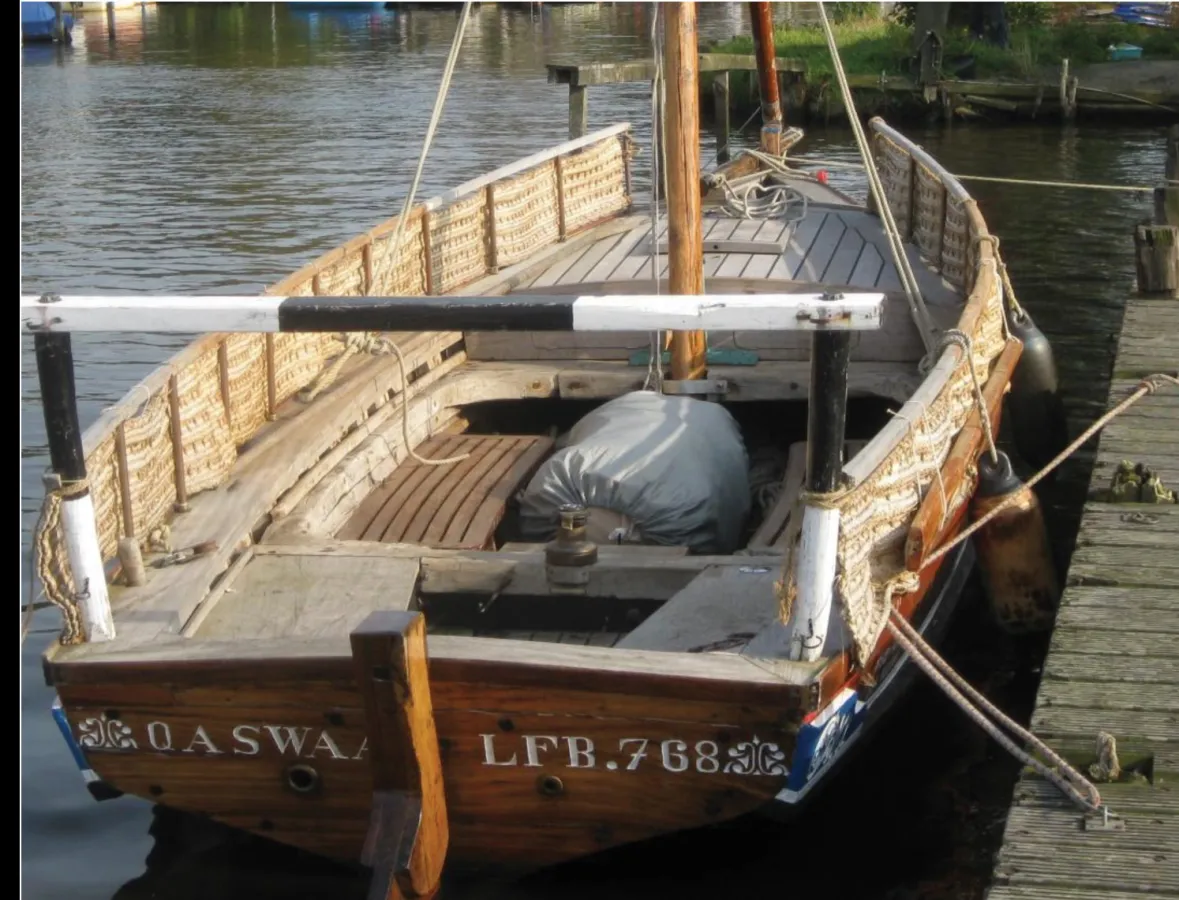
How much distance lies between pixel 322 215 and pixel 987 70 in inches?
705

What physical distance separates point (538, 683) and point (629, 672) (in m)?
0.28

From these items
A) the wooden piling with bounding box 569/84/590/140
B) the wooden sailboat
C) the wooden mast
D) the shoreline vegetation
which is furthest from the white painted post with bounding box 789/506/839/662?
the shoreline vegetation

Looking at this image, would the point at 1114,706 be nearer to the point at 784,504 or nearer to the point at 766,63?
the point at 784,504

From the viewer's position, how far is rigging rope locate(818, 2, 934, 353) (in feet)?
24.7

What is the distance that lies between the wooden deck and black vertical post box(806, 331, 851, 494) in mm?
1383

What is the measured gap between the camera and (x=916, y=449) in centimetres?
596

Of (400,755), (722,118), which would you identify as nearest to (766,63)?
(722,118)

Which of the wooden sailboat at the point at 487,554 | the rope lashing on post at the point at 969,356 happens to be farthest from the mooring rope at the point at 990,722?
the rope lashing on post at the point at 969,356

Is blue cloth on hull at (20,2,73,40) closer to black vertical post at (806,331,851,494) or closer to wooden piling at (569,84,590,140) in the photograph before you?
wooden piling at (569,84,590,140)

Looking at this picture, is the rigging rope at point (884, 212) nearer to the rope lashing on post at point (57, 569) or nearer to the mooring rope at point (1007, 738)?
the mooring rope at point (1007, 738)

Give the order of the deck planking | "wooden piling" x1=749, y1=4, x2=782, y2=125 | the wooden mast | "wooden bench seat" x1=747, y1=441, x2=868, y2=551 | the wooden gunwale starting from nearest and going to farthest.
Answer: the wooden gunwale < "wooden bench seat" x1=747, y1=441, x2=868, y2=551 < the wooden mast < the deck planking < "wooden piling" x1=749, y1=4, x2=782, y2=125

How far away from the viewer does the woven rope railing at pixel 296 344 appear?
5.63 metres

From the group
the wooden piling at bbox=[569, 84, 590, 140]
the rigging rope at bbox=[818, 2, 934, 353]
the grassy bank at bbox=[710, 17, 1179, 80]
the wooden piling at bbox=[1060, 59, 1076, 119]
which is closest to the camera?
the rigging rope at bbox=[818, 2, 934, 353]

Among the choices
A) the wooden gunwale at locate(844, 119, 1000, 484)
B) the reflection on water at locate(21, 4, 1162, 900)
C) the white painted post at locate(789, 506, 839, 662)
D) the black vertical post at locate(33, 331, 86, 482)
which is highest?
the black vertical post at locate(33, 331, 86, 482)
